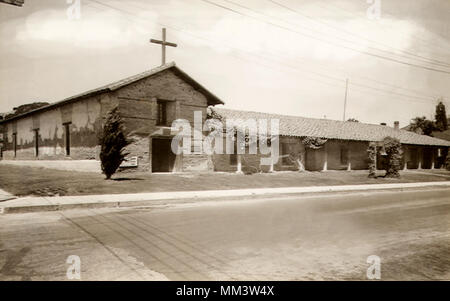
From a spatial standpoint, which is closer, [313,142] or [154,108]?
[154,108]

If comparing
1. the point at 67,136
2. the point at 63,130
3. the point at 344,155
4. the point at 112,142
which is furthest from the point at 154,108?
the point at 344,155

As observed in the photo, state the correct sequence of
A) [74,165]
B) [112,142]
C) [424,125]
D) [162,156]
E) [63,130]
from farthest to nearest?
[424,125]
[63,130]
[162,156]
[74,165]
[112,142]

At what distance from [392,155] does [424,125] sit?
100ft

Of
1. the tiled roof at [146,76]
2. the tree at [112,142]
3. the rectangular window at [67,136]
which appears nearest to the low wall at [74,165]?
the rectangular window at [67,136]

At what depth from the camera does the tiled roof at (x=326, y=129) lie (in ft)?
93.8

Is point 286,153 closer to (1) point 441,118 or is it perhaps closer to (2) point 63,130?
(2) point 63,130

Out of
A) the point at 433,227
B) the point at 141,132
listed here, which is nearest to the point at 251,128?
the point at 141,132

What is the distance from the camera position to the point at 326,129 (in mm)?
32188

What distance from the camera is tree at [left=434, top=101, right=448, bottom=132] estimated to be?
178 ft

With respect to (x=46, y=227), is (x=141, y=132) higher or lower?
higher

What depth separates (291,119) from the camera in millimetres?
32719

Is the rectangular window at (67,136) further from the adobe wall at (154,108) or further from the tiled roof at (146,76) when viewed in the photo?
the adobe wall at (154,108)

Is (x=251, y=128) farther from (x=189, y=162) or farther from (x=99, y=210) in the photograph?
(x=99, y=210)
